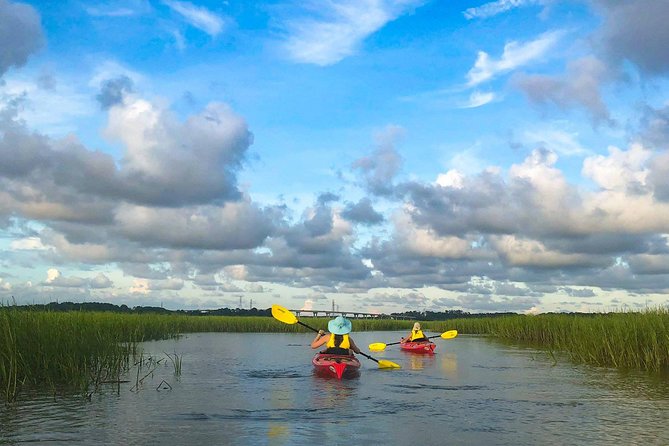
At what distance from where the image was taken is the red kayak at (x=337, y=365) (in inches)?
615

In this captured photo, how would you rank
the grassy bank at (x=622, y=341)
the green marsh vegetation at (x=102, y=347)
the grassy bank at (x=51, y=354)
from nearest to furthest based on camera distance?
the grassy bank at (x=51, y=354), the green marsh vegetation at (x=102, y=347), the grassy bank at (x=622, y=341)

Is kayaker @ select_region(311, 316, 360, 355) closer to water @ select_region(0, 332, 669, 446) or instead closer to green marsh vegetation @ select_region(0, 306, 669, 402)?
water @ select_region(0, 332, 669, 446)

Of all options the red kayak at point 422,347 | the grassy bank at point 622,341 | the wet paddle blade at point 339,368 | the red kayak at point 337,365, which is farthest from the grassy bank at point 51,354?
the red kayak at point 422,347

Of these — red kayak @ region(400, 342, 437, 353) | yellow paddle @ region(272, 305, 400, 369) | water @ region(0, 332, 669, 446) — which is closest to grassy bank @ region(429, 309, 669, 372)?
water @ region(0, 332, 669, 446)

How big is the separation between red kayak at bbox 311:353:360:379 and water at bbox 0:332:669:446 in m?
0.37

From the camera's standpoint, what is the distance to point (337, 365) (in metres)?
15.6

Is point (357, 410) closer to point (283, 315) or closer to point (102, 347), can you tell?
point (102, 347)

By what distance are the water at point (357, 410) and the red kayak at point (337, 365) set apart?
375 mm

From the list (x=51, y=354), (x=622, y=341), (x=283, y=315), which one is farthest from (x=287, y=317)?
(x=622, y=341)

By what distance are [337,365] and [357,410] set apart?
175 inches

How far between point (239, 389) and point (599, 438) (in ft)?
25.0

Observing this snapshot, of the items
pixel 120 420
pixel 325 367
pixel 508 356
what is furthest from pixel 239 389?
pixel 508 356

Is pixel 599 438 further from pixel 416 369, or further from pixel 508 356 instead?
pixel 508 356

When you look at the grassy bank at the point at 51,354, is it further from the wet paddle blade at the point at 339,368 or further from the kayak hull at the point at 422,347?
the kayak hull at the point at 422,347
